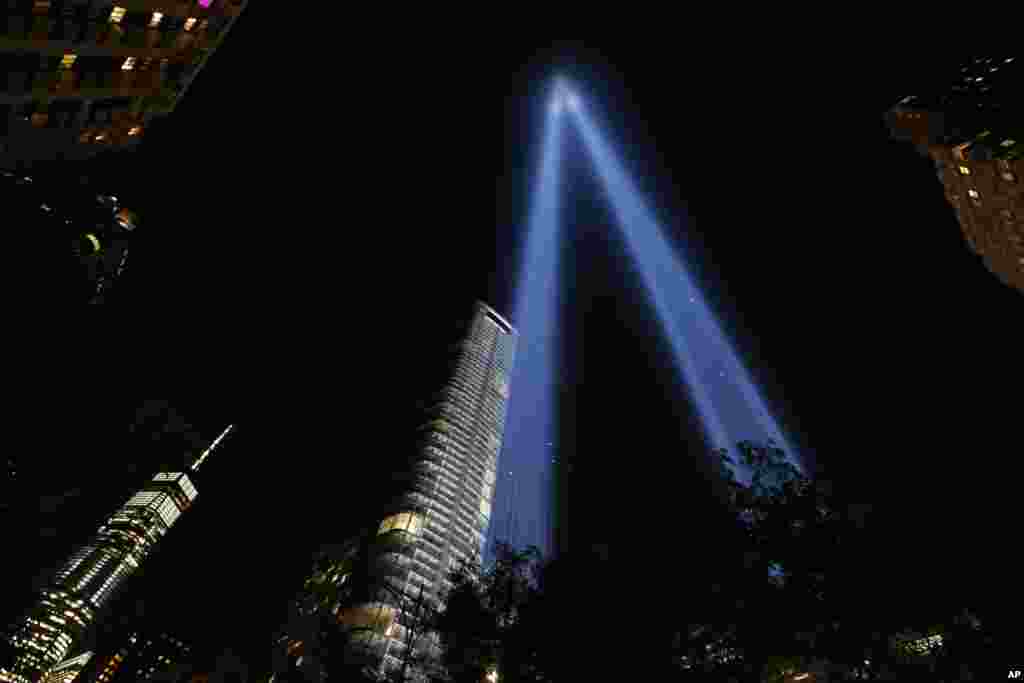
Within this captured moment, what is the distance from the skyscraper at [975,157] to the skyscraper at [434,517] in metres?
46.4

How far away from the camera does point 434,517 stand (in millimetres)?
70250

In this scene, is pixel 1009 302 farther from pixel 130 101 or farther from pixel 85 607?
pixel 85 607

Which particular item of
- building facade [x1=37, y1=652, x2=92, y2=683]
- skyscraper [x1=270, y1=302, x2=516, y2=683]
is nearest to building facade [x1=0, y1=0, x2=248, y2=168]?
skyscraper [x1=270, y1=302, x2=516, y2=683]

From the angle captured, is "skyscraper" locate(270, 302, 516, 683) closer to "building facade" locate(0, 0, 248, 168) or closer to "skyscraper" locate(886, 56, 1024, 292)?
"building facade" locate(0, 0, 248, 168)

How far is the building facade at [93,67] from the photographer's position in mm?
32344

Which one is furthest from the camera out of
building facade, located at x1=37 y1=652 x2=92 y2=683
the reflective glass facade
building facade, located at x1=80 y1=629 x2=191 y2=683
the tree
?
the reflective glass facade

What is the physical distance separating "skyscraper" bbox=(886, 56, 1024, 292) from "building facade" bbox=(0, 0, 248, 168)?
50.4 m

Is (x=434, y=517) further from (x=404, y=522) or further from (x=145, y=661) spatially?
(x=145, y=661)

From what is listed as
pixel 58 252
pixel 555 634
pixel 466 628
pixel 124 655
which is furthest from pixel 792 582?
pixel 124 655

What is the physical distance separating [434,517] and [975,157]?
2414 inches

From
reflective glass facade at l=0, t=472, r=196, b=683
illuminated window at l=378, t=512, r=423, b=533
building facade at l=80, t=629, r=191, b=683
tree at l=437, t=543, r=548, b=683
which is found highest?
reflective glass facade at l=0, t=472, r=196, b=683

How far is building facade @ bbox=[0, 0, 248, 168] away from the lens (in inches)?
1273

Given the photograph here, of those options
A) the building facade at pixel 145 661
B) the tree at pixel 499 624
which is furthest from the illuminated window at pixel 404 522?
the tree at pixel 499 624

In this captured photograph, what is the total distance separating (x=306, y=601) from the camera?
83.2m
